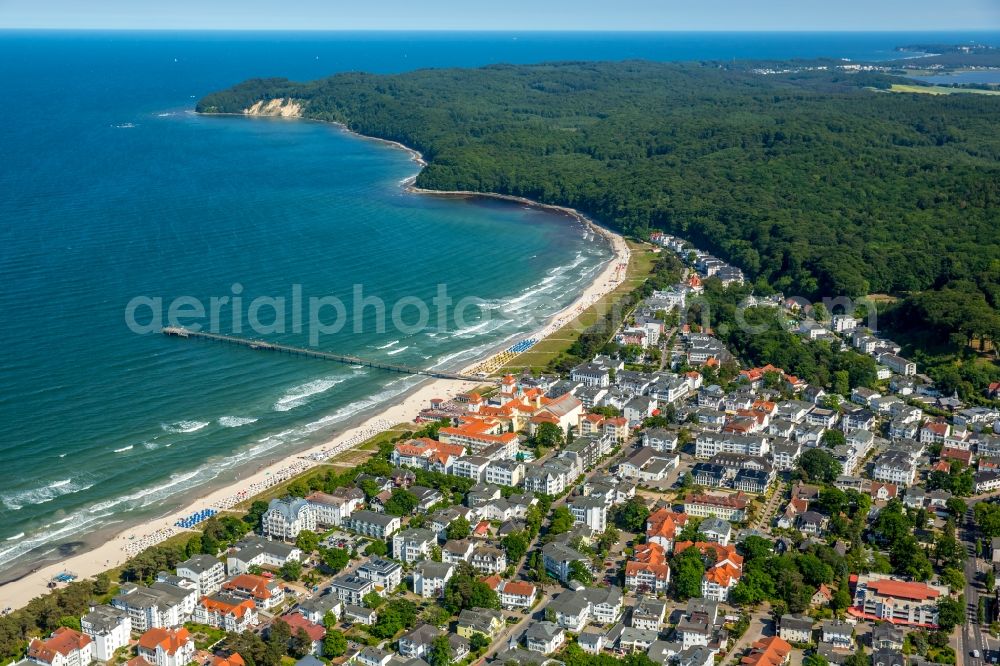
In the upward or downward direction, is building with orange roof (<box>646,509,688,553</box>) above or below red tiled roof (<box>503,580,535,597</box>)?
above

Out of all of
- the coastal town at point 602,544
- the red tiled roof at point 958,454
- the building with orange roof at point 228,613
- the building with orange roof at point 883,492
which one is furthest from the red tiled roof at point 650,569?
the red tiled roof at point 958,454

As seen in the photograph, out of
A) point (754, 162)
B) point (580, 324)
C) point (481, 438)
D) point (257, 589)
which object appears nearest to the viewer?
point (257, 589)

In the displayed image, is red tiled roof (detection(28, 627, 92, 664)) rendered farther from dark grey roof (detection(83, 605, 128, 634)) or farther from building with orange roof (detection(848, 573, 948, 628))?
building with orange roof (detection(848, 573, 948, 628))

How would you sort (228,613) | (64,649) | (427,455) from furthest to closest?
(427,455) → (228,613) → (64,649)

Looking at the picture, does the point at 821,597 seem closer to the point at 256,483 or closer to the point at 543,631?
the point at 543,631

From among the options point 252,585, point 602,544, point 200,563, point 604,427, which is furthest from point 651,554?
point 200,563

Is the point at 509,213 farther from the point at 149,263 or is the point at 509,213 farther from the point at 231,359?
the point at 231,359

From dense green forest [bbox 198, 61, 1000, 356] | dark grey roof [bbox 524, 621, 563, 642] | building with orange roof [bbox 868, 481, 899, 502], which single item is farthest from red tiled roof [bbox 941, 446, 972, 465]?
dark grey roof [bbox 524, 621, 563, 642]
